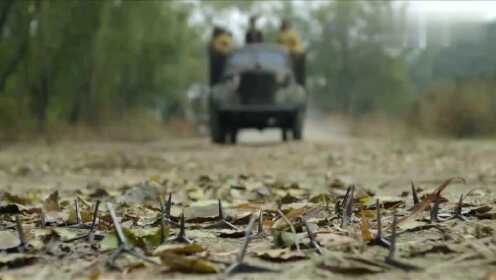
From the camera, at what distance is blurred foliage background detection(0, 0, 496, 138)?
469 centimetres

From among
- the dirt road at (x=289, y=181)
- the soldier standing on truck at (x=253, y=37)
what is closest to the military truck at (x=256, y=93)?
the soldier standing on truck at (x=253, y=37)

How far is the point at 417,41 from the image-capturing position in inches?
138

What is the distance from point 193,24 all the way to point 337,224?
4670 cm

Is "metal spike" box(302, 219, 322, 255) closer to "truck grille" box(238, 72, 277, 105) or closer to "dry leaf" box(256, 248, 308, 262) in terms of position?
"dry leaf" box(256, 248, 308, 262)

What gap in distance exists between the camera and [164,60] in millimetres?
34531

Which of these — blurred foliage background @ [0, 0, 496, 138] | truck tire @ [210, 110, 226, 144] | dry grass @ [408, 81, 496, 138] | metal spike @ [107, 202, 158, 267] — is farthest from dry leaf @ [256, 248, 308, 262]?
dry grass @ [408, 81, 496, 138]

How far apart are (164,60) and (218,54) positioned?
706 inches

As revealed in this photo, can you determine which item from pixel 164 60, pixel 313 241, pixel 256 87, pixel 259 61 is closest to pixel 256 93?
pixel 256 87

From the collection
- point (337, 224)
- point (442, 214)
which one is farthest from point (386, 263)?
point (442, 214)

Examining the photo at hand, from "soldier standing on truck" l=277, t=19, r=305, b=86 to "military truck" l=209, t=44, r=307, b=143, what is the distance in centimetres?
31

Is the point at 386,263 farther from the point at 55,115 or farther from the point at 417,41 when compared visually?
the point at 55,115

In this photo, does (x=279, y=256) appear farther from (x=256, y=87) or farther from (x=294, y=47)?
(x=294, y=47)

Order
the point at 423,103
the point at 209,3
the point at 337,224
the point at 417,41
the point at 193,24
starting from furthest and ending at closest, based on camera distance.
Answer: the point at 193,24 → the point at 209,3 → the point at 423,103 → the point at 417,41 → the point at 337,224

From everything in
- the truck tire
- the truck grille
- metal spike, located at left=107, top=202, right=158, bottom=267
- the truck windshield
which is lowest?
the truck tire
